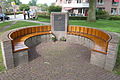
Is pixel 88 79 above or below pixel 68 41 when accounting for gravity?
below

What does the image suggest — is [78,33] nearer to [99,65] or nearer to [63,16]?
[63,16]

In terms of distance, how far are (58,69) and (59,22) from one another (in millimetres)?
5491

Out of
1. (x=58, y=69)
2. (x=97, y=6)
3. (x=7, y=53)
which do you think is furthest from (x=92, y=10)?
(x=97, y=6)

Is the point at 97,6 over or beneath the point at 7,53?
over

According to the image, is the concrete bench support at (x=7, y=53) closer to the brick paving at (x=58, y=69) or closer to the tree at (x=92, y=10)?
the brick paving at (x=58, y=69)

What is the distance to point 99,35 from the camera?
8836 millimetres

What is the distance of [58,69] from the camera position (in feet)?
19.3

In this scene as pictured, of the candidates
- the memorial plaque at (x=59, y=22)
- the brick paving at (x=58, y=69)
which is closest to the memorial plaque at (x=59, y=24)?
the memorial plaque at (x=59, y=22)

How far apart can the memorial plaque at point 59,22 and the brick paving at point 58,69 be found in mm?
3320

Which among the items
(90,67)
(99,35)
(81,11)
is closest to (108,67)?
(90,67)

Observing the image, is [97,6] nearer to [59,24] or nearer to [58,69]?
[59,24]

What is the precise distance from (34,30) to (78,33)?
3.58 m

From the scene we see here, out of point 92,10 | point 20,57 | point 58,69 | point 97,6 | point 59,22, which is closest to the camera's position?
point 58,69

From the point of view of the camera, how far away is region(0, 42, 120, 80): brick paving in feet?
17.3
